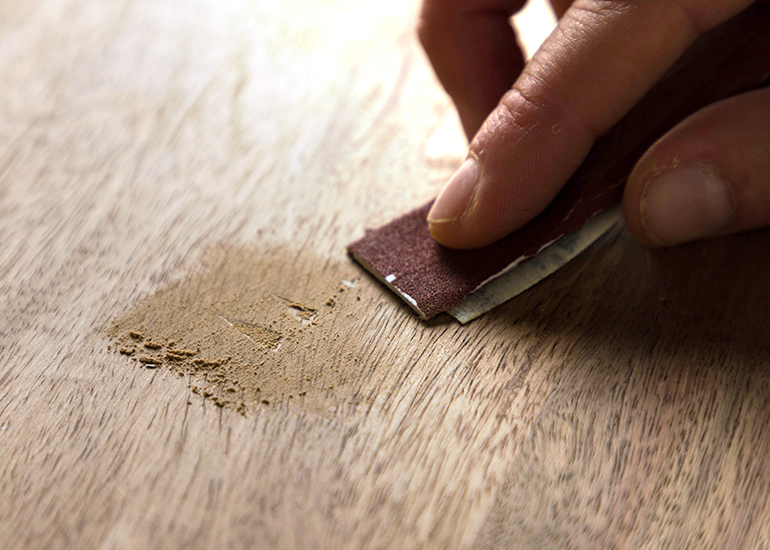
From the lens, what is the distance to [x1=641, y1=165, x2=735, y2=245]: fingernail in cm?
72

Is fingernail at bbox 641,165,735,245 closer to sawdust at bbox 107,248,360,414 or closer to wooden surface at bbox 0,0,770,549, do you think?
wooden surface at bbox 0,0,770,549

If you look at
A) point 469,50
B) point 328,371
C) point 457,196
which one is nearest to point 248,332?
point 328,371

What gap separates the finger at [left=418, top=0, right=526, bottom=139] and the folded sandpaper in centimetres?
21

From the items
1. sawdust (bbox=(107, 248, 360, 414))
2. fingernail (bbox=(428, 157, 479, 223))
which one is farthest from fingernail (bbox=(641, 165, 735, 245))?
sawdust (bbox=(107, 248, 360, 414))

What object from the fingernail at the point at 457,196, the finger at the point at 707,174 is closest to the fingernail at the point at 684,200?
the finger at the point at 707,174

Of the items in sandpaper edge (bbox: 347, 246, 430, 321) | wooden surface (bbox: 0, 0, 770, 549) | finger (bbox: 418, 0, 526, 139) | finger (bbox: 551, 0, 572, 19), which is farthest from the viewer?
finger (bbox: 551, 0, 572, 19)

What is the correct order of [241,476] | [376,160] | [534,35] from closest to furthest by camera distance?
[241,476], [376,160], [534,35]

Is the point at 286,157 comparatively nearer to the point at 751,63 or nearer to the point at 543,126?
the point at 543,126

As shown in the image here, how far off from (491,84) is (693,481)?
63cm

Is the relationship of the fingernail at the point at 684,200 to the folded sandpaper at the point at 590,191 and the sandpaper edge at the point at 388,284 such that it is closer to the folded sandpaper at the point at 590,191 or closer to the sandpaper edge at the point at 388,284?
the folded sandpaper at the point at 590,191

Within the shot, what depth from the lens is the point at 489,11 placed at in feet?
3.14

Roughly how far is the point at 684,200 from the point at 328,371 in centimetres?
47

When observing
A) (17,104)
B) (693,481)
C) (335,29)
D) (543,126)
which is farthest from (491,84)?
(17,104)

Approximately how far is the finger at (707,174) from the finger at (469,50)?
0.28m
